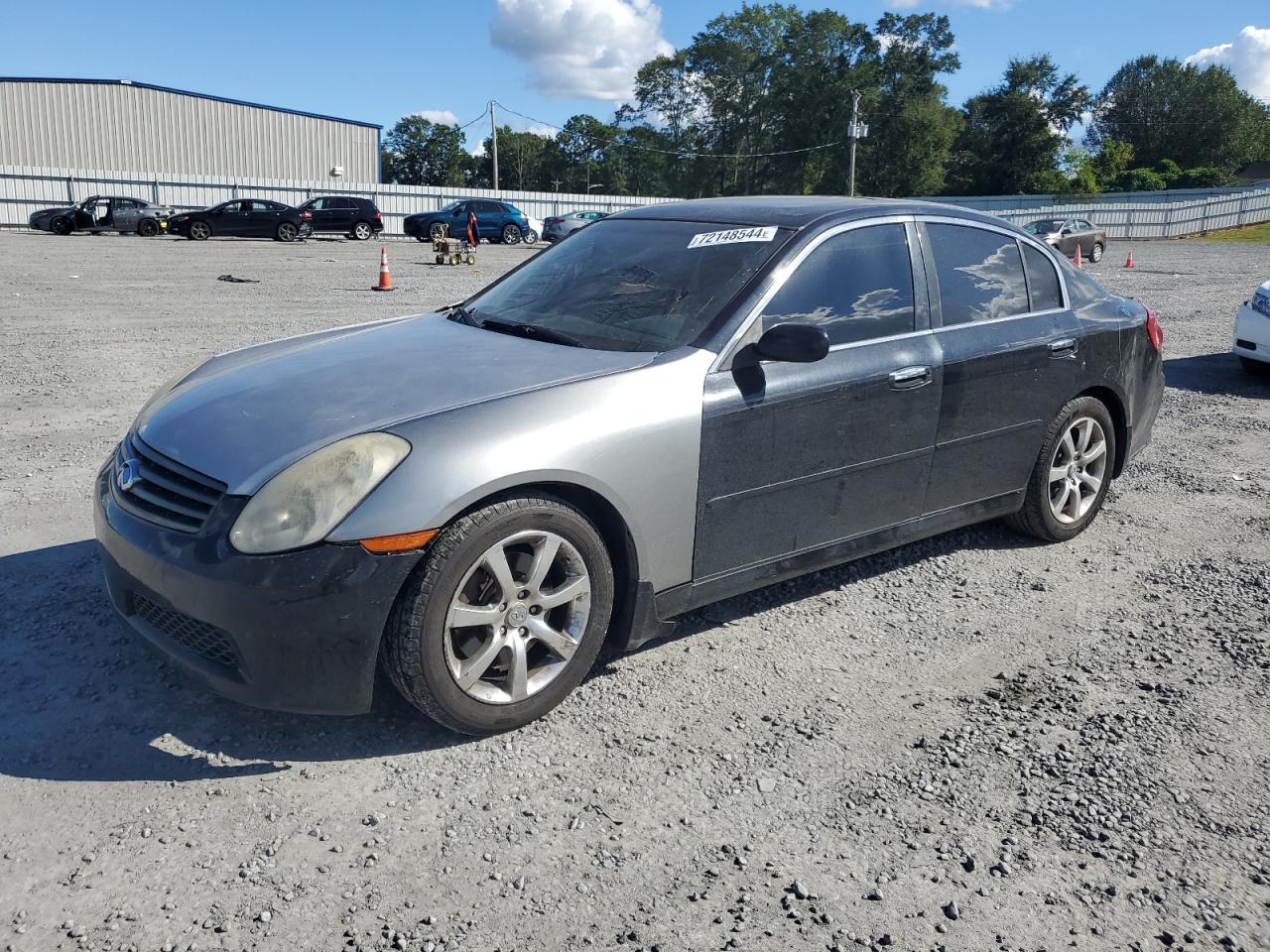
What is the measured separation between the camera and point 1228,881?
2.62 metres

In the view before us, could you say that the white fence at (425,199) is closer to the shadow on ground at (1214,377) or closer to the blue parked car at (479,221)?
the blue parked car at (479,221)

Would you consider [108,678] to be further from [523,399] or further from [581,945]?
[581,945]

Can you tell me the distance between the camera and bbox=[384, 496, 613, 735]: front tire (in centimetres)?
297

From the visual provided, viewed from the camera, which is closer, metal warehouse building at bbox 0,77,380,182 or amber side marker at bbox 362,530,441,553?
amber side marker at bbox 362,530,441,553

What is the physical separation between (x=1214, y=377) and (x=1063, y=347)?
6.23 m

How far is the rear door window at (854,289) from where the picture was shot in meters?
3.90

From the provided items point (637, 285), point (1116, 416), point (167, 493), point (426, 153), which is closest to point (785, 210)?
point (637, 285)

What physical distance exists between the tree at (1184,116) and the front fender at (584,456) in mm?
96795

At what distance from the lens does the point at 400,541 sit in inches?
113

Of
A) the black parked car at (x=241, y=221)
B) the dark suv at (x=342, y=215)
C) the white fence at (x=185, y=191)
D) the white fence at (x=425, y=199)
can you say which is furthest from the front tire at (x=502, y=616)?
the white fence at (x=425, y=199)

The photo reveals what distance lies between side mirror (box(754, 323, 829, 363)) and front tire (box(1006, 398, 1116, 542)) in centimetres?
184

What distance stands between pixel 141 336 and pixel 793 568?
30.3 feet

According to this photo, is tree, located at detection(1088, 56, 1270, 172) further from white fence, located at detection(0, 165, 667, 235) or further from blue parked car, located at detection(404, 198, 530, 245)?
blue parked car, located at detection(404, 198, 530, 245)

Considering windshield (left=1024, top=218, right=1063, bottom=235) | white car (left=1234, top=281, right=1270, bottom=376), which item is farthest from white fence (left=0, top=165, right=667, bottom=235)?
white car (left=1234, top=281, right=1270, bottom=376)
